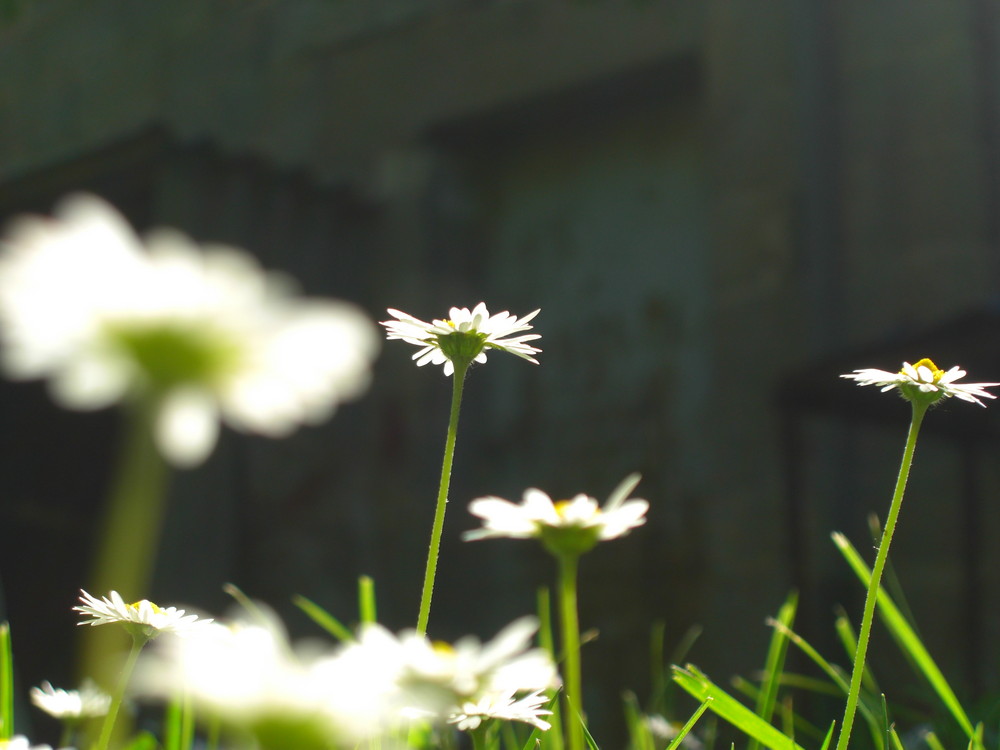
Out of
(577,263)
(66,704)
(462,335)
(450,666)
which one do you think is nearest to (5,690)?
(66,704)

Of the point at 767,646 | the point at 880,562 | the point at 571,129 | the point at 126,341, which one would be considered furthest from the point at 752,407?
the point at 126,341

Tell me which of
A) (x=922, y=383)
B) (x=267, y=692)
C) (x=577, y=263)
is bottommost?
(x=267, y=692)

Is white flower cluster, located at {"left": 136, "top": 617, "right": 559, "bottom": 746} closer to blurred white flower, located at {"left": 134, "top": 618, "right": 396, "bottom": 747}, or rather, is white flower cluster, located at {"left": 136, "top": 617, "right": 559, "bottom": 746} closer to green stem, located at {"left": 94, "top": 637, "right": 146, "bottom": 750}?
blurred white flower, located at {"left": 134, "top": 618, "right": 396, "bottom": 747}

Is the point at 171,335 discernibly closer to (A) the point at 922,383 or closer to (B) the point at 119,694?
(B) the point at 119,694

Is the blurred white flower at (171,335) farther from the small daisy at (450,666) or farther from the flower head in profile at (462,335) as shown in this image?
the flower head in profile at (462,335)

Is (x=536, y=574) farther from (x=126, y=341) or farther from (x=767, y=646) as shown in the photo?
(x=126, y=341)

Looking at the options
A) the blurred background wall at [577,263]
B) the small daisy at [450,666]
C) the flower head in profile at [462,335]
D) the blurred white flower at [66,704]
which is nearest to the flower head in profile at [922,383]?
the flower head in profile at [462,335]
